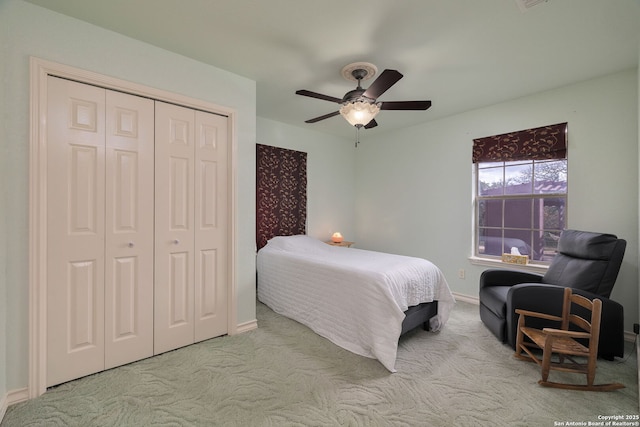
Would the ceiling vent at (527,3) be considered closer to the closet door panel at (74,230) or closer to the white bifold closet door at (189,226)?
the white bifold closet door at (189,226)

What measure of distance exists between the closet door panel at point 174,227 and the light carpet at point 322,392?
229mm

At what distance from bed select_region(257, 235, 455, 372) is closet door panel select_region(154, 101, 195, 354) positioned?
1.02 m

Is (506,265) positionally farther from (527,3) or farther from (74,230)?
(74,230)

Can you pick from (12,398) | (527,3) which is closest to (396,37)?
(527,3)

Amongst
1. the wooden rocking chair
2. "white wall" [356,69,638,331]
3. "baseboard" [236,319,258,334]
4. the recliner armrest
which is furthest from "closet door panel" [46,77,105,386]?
"white wall" [356,69,638,331]

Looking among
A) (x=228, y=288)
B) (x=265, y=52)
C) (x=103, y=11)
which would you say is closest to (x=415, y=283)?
(x=228, y=288)

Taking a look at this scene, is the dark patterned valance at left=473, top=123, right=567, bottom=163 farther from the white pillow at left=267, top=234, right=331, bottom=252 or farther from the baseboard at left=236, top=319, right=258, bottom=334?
the baseboard at left=236, top=319, right=258, bottom=334

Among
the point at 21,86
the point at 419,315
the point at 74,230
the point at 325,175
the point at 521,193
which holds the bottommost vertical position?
the point at 419,315

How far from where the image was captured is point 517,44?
216 cm

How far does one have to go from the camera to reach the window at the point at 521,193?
119 inches

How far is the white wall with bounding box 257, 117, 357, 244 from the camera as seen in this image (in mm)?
4230

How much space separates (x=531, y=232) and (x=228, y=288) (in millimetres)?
3447

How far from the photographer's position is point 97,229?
77.9 inches

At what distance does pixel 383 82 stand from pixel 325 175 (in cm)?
272
